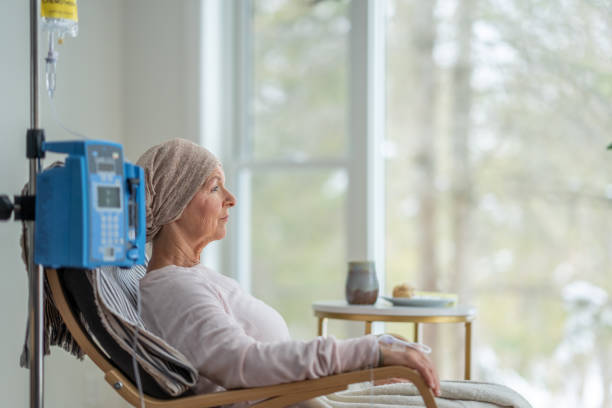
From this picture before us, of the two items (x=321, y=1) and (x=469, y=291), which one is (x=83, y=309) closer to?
(x=321, y=1)

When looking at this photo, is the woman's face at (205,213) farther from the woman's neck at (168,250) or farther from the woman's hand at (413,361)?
the woman's hand at (413,361)

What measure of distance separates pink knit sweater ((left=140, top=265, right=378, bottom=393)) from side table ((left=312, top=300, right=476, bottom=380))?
0.73m

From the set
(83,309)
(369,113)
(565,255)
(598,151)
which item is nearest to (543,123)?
(598,151)

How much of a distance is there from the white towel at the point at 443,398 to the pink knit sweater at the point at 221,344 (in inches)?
7.9

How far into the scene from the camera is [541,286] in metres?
4.18

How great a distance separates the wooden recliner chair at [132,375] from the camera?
154 cm

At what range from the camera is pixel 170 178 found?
5.95 feet

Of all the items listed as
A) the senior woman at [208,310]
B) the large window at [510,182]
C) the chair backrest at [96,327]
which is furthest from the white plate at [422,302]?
the large window at [510,182]

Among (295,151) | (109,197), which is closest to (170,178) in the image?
(109,197)

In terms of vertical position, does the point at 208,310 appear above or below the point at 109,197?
below

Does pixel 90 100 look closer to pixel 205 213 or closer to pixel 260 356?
pixel 205 213

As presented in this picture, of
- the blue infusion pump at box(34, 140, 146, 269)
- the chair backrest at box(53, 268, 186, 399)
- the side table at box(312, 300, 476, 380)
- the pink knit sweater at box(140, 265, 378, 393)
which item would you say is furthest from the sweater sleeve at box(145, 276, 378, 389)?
the side table at box(312, 300, 476, 380)

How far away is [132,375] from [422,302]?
44.8 inches

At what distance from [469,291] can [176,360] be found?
299cm
